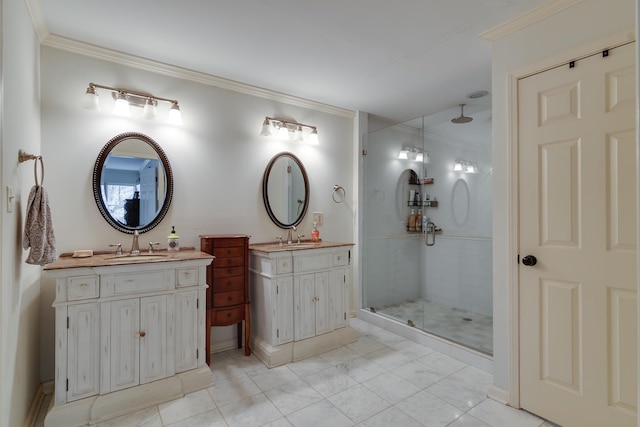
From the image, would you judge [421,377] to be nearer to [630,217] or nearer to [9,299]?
[630,217]

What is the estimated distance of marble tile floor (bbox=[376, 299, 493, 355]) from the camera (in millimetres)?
2781

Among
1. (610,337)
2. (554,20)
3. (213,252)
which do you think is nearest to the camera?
(610,337)

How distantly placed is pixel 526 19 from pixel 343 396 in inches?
A: 109

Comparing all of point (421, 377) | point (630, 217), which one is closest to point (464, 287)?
point (421, 377)

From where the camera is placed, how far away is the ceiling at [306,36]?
6.19 feet

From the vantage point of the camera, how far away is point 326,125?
3.65 metres

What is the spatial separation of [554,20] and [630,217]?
1236 mm

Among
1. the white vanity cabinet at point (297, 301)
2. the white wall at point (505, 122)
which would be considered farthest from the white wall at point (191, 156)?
the white wall at point (505, 122)

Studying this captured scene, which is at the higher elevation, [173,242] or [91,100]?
[91,100]

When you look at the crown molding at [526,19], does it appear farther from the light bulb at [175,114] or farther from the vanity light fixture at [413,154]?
the light bulb at [175,114]

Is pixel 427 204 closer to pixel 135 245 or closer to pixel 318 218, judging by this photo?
pixel 318 218

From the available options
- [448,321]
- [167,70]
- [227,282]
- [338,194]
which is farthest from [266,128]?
[448,321]

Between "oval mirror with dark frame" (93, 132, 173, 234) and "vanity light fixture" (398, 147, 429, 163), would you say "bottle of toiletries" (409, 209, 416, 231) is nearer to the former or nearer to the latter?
"vanity light fixture" (398, 147, 429, 163)

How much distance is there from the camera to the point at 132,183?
249cm
